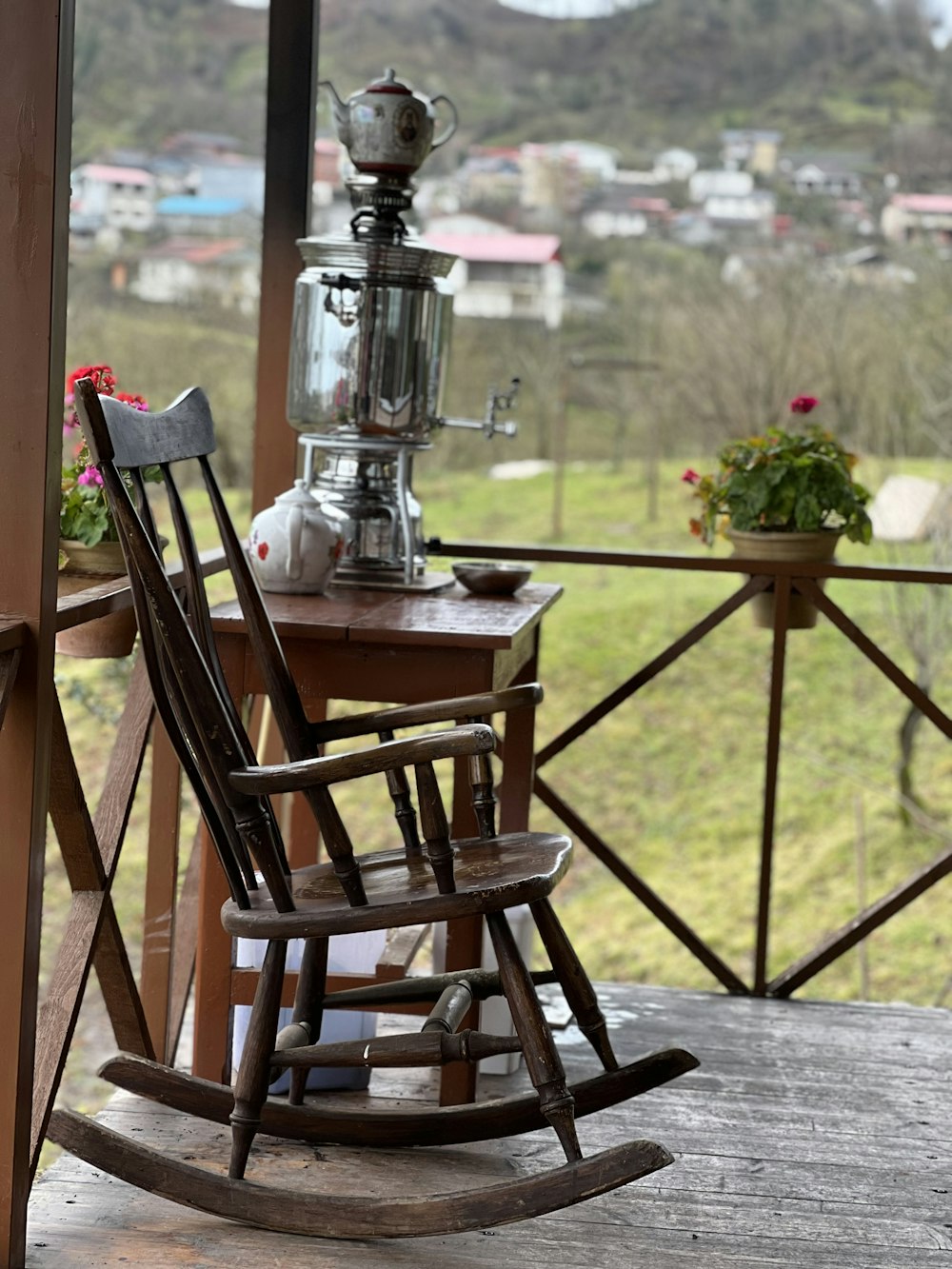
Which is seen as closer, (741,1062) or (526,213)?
(741,1062)

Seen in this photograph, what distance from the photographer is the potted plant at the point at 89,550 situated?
2414 millimetres

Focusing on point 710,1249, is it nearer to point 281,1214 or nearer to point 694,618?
point 281,1214

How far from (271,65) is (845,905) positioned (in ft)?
23.3

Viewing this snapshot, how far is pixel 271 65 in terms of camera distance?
305 cm

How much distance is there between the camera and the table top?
2.35 m

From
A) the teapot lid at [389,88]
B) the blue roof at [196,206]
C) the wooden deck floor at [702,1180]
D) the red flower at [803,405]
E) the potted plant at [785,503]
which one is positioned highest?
the blue roof at [196,206]

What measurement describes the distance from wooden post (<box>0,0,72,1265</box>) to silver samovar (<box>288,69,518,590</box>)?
Result: 108cm

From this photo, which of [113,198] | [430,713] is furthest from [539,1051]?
[113,198]

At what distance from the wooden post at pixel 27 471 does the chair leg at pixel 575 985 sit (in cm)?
72

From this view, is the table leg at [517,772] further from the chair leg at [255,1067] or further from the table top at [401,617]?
the chair leg at [255,1067]

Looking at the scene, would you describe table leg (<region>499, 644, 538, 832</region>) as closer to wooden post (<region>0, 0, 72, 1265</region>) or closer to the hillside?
wooden post (<region>0, 0, 72, 1265</region>)

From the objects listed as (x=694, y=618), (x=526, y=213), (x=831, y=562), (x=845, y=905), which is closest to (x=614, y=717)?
(x=694, y=618)

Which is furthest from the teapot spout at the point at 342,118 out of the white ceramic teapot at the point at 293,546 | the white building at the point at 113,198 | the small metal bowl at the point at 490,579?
the white building at the point at 113,198

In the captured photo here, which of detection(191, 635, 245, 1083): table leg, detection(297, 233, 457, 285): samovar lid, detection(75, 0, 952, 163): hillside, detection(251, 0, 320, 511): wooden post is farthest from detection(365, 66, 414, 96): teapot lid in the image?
detection(75, 0, 952, 163): hillside
